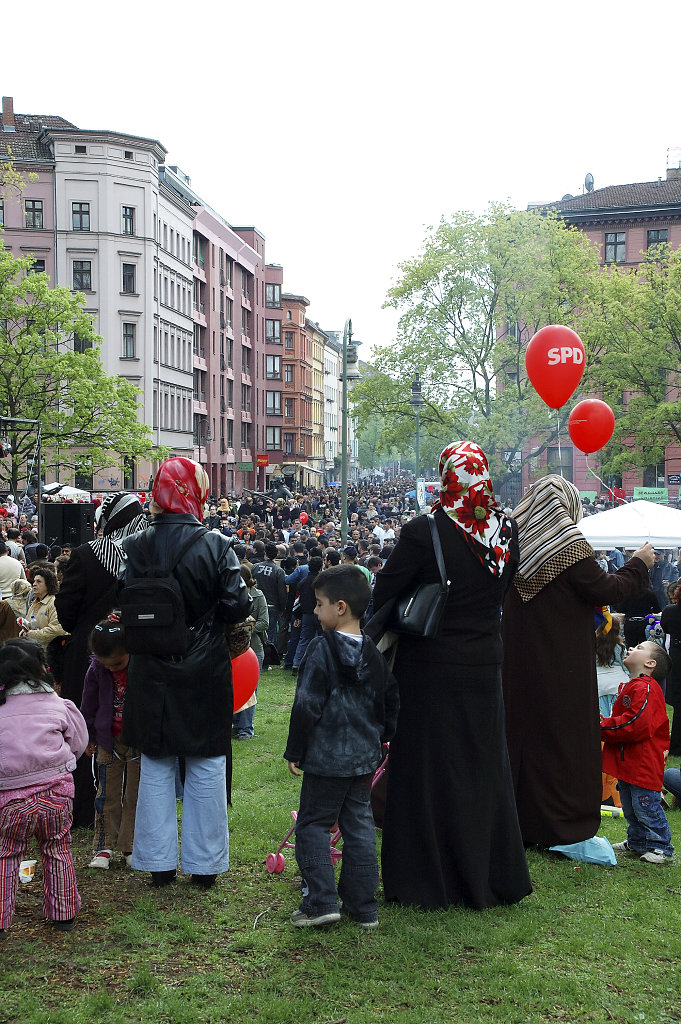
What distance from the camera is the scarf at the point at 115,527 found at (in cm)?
612

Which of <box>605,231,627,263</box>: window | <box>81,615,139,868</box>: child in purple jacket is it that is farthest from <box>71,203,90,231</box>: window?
<box>81,615,139,868</box>: child in purple jacket

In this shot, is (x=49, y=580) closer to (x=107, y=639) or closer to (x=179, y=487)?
(x=107, y=639)

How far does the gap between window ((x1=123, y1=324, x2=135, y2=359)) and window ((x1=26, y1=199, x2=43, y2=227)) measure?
667 cm

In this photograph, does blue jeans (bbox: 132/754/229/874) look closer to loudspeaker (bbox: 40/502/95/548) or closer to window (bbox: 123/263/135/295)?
loudspeaker (bbox: 40/502/95/548)

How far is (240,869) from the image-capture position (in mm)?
5809

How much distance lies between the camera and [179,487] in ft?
17.5

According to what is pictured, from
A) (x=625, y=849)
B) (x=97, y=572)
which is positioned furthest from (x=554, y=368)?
(x=97, y=572)

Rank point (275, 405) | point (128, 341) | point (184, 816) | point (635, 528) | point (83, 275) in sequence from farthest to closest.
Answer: point (275, 405)
point (128, 341)
point (83, 275)
point (635, 528)
point (184, 816)

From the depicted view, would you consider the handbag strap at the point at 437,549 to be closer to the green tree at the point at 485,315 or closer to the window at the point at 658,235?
the green tree at the point at 485,315

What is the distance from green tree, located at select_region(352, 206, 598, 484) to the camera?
154 ft

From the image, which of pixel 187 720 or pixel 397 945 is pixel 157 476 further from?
pixel 397 945

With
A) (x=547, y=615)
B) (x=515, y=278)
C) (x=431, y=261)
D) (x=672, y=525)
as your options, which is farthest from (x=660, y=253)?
(x=547, y=615)

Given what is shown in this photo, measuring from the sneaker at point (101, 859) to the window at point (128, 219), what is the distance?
5406 centimetres

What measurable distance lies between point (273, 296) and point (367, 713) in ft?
323
